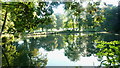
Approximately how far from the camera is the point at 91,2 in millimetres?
5891

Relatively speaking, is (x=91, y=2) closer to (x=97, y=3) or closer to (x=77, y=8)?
(x=97, y=3)

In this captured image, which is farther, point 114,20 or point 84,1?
point 114,20

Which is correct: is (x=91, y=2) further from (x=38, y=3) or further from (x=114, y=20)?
(x=114, y=20)

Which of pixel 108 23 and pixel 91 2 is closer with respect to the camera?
pixel 91 2

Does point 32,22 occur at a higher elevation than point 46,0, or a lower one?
lower

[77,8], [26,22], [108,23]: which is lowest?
[108,23]

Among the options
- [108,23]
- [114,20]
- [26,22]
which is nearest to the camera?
[26,22]

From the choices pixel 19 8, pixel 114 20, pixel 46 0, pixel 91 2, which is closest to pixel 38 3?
pixel 46 0

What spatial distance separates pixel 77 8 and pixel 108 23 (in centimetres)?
4532

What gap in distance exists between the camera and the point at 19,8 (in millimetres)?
5699

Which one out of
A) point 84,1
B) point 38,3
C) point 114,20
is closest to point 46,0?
point 38,3

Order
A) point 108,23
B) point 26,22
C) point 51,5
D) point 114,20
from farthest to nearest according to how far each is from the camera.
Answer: point 108,23 → point 114,20 → point 26,22 → point 51,5

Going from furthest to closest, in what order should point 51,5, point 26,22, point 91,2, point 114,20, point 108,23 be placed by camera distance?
1. point 108,23
2. point 114,20
3. point 91,2
4. point 26,22
5. point 51,5

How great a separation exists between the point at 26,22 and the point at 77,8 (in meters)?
1.92
